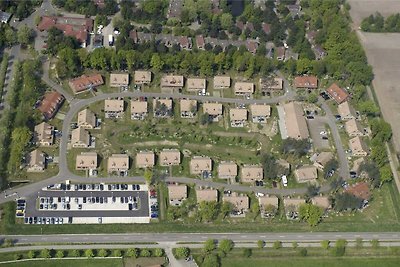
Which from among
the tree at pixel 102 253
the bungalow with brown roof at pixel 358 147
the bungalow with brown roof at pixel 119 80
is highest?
the bungalow with brown roof at pixel 119 80

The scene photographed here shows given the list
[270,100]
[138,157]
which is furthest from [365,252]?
[138,157]

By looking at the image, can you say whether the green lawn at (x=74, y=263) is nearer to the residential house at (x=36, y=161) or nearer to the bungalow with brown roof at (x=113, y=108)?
the residential house at (x=36, y=161)

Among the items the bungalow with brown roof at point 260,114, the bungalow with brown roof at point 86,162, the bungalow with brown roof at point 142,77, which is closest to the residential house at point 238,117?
the bungalow with brown roof at point 260,114

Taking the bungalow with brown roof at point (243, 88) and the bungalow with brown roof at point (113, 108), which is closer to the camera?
the bungalow with brown roof at point (113, 108)

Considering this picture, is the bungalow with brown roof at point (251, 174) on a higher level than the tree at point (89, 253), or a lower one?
higher

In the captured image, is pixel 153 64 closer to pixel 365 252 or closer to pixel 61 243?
pixel 61 243

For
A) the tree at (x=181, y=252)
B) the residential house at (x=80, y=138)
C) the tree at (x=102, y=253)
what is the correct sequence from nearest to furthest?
1. the tree at (x=102, y=253)
2. the tree at (x=181, y=252)
3. the residential house at (x=80, y=138)
